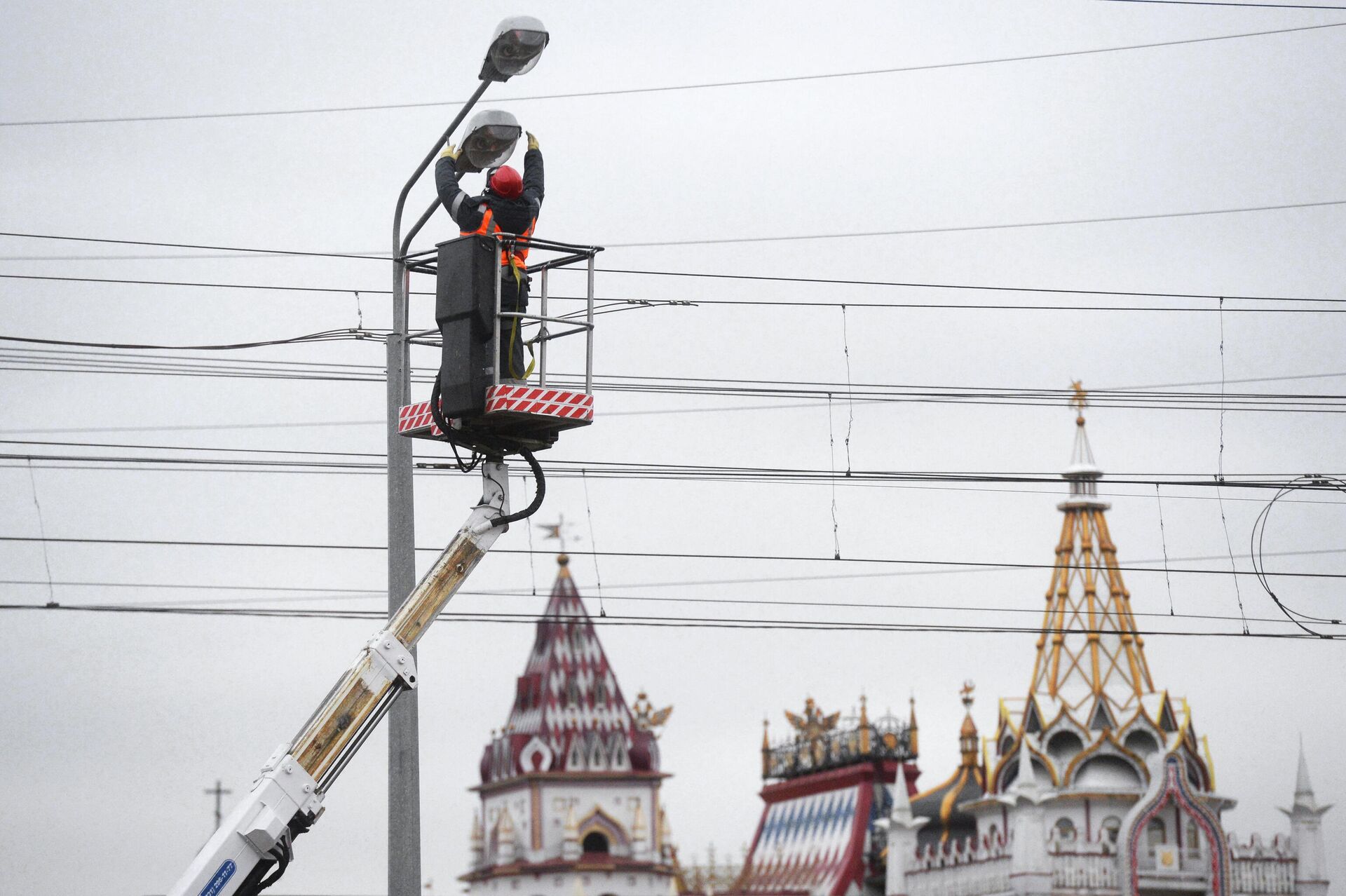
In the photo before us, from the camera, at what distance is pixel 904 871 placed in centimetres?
5075

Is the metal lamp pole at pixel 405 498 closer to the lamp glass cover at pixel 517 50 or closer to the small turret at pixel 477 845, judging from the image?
the lamp glass cover at pixel 517 50

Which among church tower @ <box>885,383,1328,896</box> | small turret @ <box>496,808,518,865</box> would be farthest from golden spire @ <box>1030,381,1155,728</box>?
small turret @ <box>496,808,518,865</box>

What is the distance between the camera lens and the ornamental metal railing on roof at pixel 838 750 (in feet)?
186

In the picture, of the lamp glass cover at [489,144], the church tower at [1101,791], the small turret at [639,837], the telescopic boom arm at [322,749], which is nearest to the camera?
the telescopic boom arm at [322,749]

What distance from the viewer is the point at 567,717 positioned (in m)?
63.0

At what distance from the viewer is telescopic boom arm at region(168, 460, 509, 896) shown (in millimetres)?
13406

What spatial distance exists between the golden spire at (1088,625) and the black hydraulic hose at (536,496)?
1258 inches

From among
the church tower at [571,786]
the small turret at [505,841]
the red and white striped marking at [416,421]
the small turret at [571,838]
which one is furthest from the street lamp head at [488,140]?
the small turret at [505,841]

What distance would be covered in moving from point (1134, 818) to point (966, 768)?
7.10 m

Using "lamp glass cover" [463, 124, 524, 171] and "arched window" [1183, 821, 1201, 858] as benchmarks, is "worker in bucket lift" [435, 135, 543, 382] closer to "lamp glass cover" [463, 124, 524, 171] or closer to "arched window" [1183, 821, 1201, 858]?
"lamp glass cover" [463, 124, 524, 171]

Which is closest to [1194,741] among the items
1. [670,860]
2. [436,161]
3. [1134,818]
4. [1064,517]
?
[1134,818]

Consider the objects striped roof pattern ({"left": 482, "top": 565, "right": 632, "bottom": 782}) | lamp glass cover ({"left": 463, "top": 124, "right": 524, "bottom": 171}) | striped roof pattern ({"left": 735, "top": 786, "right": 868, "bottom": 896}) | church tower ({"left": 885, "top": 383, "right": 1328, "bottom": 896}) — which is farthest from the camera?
striped roof pattern ({"left": 482, "top": 565, "right": 632, "bottom": 782})

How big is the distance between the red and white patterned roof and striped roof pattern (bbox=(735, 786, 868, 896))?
6262 millimetres

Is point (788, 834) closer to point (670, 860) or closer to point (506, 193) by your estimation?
point (670, 860)
